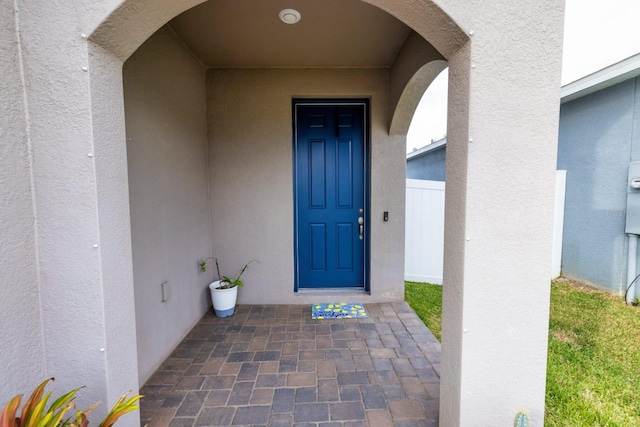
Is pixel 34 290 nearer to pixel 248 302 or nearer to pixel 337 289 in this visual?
pixel 248 302

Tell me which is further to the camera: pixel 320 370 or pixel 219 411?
pixel 320 370

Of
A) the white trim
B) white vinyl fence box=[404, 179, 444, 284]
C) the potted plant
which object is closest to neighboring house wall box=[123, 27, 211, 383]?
the potted plant

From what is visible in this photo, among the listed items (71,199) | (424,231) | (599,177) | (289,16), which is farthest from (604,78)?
(71,199)

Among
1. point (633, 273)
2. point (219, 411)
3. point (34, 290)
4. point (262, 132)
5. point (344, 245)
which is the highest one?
point (262, 132)

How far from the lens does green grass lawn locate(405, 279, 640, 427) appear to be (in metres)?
1.77

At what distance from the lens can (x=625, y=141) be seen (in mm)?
3713

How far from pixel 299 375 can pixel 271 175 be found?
2.22 m

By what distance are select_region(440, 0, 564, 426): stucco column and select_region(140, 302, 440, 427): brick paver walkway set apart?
0.62 m

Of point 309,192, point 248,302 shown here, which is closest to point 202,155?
point 309,192

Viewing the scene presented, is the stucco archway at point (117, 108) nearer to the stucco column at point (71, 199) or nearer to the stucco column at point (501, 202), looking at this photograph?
the stucco column at point (71, 199)

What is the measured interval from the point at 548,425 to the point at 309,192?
2934mm

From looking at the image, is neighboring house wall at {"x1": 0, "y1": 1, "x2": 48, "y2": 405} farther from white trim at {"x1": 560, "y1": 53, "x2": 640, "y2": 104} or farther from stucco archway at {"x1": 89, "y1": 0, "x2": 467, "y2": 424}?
white trim at {"x1": 560, "y1": 53, "x2": 640, "y2": 104}

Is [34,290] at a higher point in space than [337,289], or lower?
higher

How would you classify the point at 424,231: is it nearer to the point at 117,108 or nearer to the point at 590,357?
the point at 590,357
